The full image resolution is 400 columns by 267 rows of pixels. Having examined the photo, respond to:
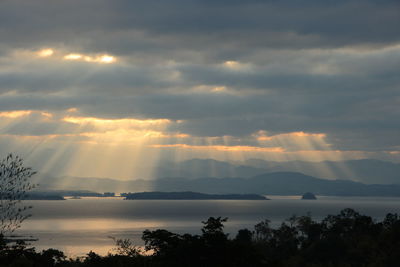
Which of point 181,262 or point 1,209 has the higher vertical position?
point 1,209

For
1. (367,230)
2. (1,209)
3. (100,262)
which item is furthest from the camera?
(367,230)

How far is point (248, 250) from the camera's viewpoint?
29938 mm

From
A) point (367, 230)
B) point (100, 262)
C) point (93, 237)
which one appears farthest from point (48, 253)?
point (93, 237)

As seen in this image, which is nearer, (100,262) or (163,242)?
(163,242)

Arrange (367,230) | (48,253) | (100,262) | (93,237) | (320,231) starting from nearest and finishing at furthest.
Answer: (100,262) → (48,253) → (367,230) → (320,231) → (93,237)

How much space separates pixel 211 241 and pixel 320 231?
89.4 meters

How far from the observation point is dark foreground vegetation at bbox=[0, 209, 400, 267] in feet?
99.7

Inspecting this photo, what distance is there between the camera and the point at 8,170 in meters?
22.9

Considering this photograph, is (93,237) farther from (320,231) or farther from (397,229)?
(397,229)

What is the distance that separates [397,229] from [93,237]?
134 m

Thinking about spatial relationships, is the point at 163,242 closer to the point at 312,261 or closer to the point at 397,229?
the point at 312,261

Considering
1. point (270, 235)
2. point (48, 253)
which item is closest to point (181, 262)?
point (48, 253)

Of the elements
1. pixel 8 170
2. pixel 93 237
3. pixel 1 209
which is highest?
pixel 8 170

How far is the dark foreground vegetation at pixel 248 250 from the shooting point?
3038 cm
